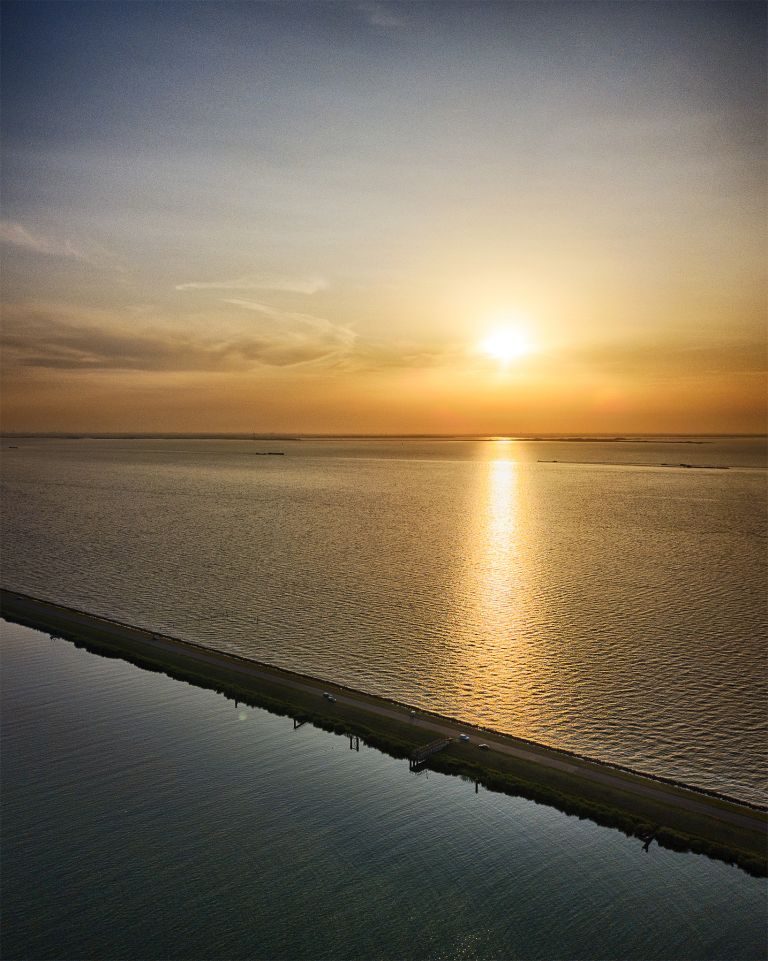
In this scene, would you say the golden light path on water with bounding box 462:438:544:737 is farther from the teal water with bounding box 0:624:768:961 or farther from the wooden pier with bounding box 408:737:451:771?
the teal water with bounding box 0:624:768:961

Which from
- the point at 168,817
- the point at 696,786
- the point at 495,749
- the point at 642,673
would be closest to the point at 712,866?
the point at 696,786

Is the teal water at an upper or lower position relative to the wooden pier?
lower

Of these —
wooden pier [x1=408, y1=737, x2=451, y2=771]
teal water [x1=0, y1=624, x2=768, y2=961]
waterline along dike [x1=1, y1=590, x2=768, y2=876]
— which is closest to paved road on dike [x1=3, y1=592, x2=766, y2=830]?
waterline along dike [x1=1, y1=590, x2=768, y2=876]

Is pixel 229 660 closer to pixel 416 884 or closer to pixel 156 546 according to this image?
pixel 416 884

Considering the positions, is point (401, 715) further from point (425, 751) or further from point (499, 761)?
point (499, 761)

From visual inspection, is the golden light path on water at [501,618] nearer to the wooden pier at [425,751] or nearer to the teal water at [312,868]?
the wooden pier at [425,751]

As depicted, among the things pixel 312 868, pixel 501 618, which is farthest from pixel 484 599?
pixel 312 868
